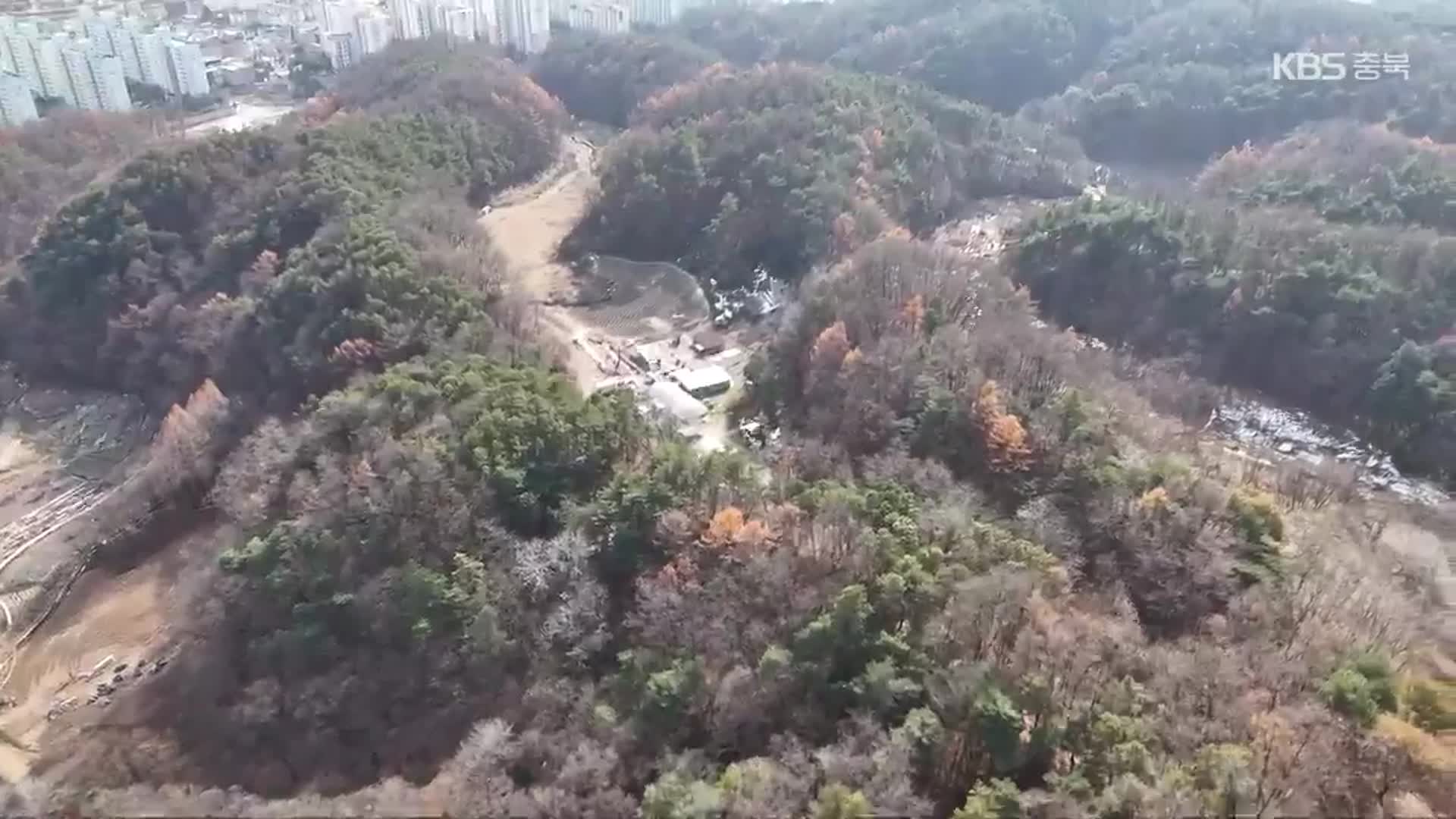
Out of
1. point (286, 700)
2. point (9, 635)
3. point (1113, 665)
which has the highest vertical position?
point (1113, 665)

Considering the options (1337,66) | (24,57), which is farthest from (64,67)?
(1337,66)

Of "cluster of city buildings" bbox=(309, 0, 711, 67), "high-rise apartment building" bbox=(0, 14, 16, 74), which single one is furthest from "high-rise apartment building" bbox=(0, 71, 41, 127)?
"cluster of city buildings" bbox=(309, 0, 711, 67)

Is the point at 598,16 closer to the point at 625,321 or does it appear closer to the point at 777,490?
the point at 625,321

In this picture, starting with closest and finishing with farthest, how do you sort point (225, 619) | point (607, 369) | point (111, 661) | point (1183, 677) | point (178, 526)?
1. point (1183, 677)
2. point (225, 619)
3. point (111, 661)
4. point (178, 526)
5. point (607, 369)

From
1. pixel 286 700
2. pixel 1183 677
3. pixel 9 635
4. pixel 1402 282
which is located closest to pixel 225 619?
pixel 286 700

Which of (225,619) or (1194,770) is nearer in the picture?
(1194,770)

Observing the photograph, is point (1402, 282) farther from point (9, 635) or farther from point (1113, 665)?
point (9, 635)
